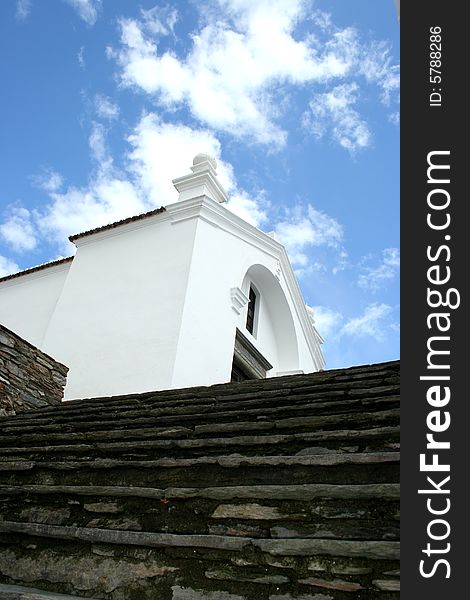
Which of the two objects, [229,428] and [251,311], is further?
[251,311]

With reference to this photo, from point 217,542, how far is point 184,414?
70.5 inches

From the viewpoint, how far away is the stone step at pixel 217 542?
188 centimetres

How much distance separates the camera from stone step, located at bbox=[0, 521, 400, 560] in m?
1.88

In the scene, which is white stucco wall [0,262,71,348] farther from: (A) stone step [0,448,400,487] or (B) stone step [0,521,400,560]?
(B) stone step [0,521,400,560]

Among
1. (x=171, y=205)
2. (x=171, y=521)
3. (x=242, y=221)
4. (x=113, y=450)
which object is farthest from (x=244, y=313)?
(x=171, y=521)

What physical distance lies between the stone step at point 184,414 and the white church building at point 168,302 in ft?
12.2

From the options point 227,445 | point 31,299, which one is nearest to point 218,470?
point 227,445

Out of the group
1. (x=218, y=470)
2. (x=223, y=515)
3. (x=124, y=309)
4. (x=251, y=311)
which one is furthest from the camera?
(x=251, y=311)

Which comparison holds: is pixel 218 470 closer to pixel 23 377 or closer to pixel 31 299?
pixel 23 377

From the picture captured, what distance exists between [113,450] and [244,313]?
29.8 feet

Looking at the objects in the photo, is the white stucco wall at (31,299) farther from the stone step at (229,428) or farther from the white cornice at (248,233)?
the stone step at (229,428)

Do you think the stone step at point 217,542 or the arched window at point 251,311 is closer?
the stone step at point 217,542

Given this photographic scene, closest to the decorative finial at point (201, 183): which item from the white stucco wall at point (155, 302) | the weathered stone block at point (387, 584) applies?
the white stucco wall at point (155, 302)

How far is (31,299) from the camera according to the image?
13438mm
